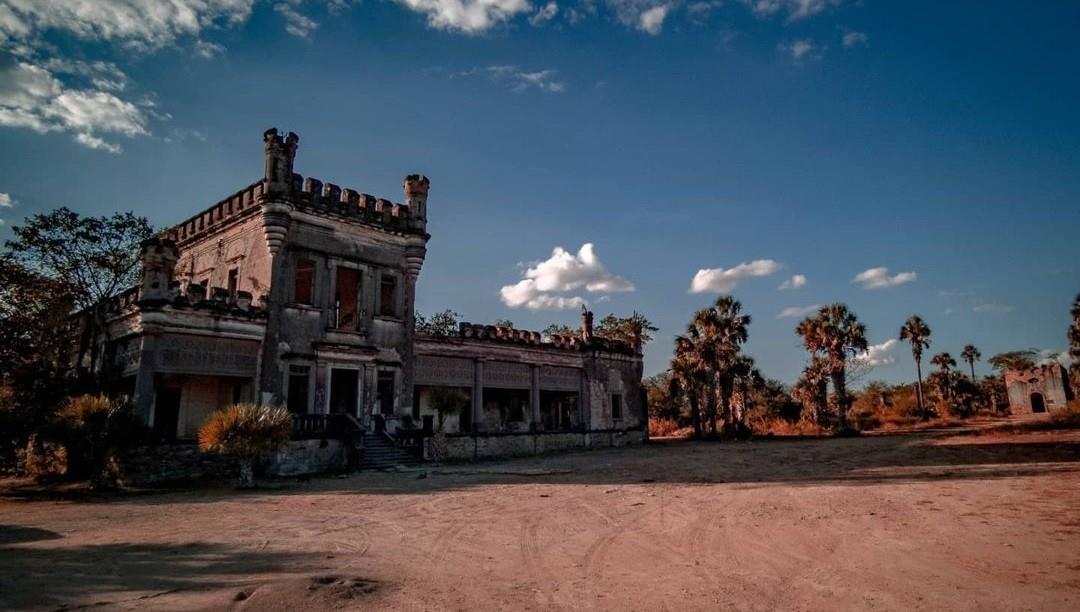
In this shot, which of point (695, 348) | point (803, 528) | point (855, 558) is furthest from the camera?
point (695, 348)

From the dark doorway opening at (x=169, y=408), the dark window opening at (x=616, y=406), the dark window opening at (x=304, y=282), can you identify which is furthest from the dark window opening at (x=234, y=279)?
the dark window opening at (x=616, y=406)

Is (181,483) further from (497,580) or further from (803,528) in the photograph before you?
(803,528)

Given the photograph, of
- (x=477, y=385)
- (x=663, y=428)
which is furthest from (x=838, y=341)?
(x=477, y=385)

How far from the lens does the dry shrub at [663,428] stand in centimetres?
4375

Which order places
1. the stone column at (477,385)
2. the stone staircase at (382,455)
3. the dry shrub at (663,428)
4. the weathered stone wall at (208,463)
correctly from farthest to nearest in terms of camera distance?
1. the dry shrub at (663,428)
2. the stone column at (477,385)
3. the stone staircase at (382,455)
4. the weathered stone wall at (208,463)

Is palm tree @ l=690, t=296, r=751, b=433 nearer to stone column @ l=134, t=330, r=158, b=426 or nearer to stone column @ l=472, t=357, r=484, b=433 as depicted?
stone column @ l=472, t=357, r=484, b=433

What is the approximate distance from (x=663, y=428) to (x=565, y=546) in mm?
38052

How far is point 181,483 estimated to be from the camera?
653 inches

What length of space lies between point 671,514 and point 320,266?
1673 cm

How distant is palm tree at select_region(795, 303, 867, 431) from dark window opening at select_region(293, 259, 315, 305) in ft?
101

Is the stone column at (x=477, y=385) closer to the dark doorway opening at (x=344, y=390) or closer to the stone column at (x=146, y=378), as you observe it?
the dark doorway opening at (x=344, y=390)

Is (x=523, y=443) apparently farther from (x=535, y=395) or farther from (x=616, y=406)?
(x=616, y=406)

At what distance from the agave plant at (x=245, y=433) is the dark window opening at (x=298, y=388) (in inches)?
221

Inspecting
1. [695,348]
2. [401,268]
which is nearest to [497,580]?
[401,268]
